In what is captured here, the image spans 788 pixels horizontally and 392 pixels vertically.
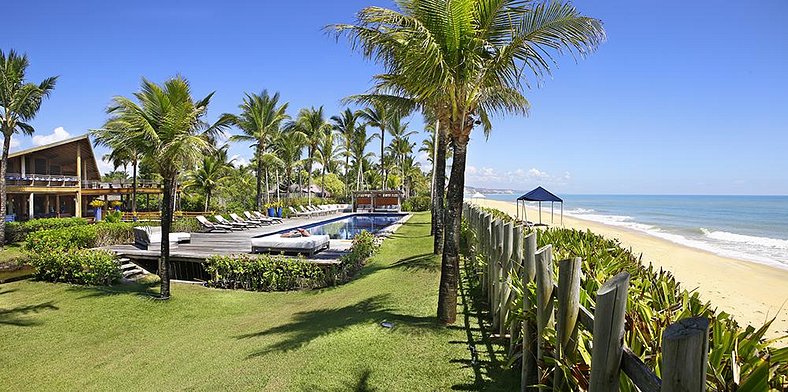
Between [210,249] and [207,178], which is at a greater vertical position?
[207,178]

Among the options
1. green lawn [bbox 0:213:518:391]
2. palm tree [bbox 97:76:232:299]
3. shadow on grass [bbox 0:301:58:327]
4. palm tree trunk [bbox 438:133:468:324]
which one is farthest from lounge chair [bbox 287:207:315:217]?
palm tree trunk [bbox 438:133:468:324]

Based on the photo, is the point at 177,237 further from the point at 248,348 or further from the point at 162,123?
the point at 248,348

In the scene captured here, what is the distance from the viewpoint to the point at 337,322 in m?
6.60

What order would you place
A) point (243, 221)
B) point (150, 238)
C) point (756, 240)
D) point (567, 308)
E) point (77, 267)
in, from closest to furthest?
point (567, 308) → point (77, 267) → point (150, 238) → point (243, 221) → point (756, 240)

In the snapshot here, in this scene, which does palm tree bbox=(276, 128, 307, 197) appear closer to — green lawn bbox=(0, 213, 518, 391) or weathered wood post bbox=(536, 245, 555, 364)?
green lawn bbox=(0, 213, 518, 391)

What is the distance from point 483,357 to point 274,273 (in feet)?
24.7

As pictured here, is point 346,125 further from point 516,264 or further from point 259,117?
point 516,264

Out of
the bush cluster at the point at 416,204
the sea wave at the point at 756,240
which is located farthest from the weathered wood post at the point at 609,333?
the bush cluster at the point at 416,204

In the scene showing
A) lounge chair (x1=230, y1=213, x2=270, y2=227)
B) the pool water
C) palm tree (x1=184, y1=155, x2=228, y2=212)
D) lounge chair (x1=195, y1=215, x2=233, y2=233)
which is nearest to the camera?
lounge chair (x1=195, y1=215, x2=233, y2=233)

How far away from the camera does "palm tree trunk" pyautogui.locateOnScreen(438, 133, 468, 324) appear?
19.6 feet

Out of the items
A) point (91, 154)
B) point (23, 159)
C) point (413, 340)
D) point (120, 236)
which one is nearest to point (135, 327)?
point (413, 340)

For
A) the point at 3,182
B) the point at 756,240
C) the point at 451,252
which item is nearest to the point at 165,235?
the point at 451,252

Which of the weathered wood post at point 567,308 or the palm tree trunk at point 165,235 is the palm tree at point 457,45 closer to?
the weathered wood post at point 567,308

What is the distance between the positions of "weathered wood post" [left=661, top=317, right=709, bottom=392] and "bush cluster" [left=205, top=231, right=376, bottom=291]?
989cm
